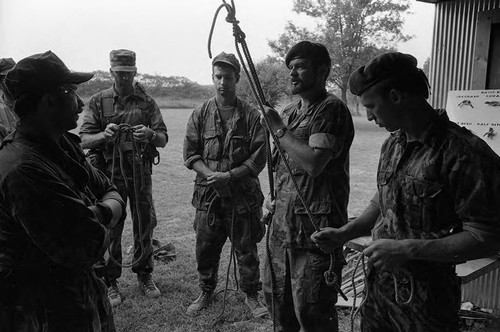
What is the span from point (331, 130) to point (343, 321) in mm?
2050

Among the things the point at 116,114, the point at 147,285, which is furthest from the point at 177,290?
the point at 116,114

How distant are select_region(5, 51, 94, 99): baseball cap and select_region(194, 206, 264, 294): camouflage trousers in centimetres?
239

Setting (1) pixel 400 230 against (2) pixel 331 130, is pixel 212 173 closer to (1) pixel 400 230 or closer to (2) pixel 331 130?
(2) pixel 331 130

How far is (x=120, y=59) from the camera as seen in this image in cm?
414

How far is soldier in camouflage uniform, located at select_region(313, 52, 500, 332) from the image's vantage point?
1748 mm

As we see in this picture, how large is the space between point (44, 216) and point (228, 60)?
2645mm

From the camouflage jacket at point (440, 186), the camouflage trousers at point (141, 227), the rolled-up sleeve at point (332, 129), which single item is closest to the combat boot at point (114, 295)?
the camouflage trousers at point (141, 227)

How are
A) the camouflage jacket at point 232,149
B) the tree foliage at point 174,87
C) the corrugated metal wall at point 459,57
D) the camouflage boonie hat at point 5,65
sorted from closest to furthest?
the camouflage boonie hat at point 5,65 < the camouflage jacket at point 232,149 < the corrugated metal wall at point 459,57 < the tree foliage at point 174,87

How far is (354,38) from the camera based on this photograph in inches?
936

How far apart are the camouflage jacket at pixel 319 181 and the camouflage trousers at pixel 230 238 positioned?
1208 mm

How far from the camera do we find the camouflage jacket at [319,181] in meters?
2.67

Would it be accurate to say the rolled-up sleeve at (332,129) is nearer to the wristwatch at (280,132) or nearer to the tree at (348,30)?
the wristwatch at (280,132)

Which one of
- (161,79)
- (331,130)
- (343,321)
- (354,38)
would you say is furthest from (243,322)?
(354,38)

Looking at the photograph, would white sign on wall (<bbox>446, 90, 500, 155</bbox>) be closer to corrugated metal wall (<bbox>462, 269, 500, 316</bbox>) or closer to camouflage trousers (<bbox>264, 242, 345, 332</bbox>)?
corrugated metal wall (<bbox>462, 269, 500, 316</bbox>)
